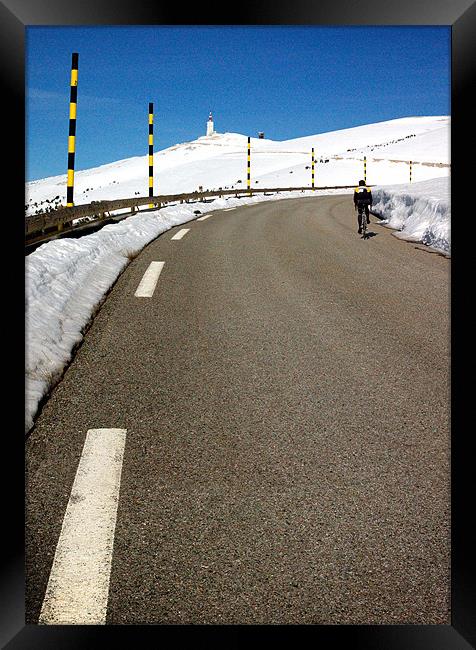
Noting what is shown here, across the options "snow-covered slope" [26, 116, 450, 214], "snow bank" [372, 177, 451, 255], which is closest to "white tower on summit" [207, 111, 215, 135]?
"snow-covered slope" [26, 116, 450, 214]

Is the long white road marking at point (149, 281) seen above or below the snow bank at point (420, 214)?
below

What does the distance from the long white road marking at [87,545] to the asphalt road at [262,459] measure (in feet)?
0.13

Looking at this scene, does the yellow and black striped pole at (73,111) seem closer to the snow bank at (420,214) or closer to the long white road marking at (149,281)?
the long white road marking at (149,281)

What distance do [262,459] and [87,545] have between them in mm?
1053

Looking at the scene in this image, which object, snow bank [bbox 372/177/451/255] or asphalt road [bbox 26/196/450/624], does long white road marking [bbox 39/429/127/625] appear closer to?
asphalt road [bbox 26/196/450/624]

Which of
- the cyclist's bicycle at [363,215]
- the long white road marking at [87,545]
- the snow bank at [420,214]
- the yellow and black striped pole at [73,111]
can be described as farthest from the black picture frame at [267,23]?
the cyclist's bicycle at [363,215]

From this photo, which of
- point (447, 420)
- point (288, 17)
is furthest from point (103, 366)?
point (288, 17)

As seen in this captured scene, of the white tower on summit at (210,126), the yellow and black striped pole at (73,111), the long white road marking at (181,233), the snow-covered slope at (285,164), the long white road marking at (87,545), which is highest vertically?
the white tower on summit at (210,126)

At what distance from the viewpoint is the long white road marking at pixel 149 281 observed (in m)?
7.36

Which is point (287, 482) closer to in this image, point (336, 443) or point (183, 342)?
point (336, 443)

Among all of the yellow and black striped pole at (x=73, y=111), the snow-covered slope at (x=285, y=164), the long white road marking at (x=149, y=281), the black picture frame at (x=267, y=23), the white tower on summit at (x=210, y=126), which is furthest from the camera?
the white tower on summit at (x=210, y=126)

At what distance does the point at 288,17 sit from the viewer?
71.1 inches

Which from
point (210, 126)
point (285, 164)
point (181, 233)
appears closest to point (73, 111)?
point (181, 233)

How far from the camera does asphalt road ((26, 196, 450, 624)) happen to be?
6.85 feet
